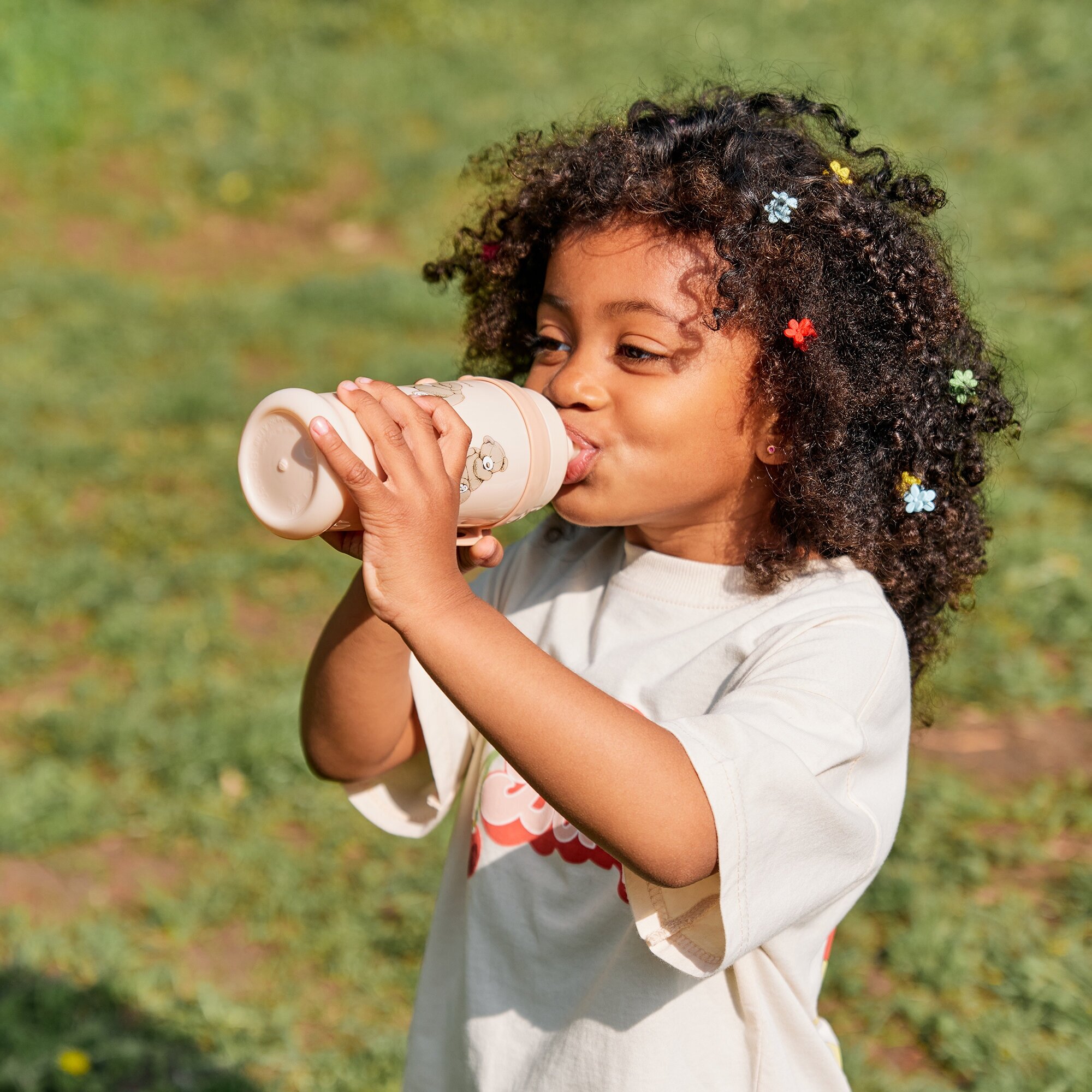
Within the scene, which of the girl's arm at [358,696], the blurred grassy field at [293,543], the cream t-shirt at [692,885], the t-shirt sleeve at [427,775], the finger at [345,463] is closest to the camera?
the finger at [345,463]

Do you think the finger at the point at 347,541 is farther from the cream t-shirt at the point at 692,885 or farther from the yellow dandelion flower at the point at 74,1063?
the yellow dandelion flower at the point at 74,1063

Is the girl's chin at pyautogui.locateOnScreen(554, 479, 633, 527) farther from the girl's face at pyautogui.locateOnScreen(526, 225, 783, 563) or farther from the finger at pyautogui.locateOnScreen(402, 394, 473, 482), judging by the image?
the finger at pyautogui.locateOnScreen(402, 394, 473, 482)

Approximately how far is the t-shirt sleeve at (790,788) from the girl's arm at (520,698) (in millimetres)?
35

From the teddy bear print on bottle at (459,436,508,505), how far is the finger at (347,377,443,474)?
0.09 meters

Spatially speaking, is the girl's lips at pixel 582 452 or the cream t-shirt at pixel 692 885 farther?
the girl's lips at pixel 582 452

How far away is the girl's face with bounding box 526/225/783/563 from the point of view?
1.62 m

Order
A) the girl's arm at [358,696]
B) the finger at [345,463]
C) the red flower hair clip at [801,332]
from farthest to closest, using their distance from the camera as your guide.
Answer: the girl's arm at [358,696]
the red flower hair clip at [801,332]
the finger at [345,463]

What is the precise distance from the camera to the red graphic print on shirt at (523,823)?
5.50 feet

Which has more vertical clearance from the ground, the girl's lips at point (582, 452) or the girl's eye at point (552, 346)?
the girl's eye at point (552, 346)

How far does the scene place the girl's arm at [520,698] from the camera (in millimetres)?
1333

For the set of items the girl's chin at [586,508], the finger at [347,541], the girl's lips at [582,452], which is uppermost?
the girl's lips at [582,452]

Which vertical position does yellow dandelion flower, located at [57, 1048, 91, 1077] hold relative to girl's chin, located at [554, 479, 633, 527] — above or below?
below

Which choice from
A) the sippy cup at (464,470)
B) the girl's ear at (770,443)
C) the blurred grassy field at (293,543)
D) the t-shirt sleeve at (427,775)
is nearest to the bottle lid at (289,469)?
the sippy cup at (464,470)

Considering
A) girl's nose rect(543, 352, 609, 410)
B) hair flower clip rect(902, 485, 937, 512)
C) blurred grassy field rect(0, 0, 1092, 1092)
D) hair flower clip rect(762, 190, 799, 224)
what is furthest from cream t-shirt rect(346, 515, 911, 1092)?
blurred grassy field rect(0, 0, 1092, 1092)
